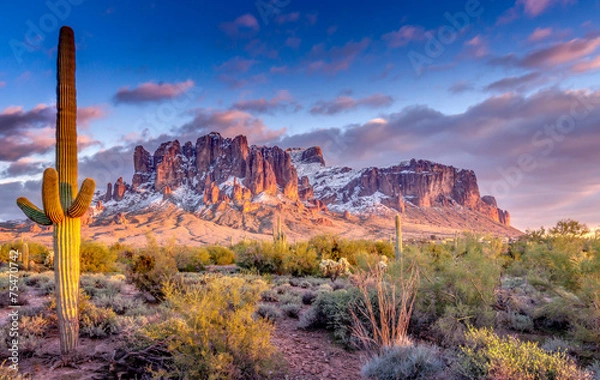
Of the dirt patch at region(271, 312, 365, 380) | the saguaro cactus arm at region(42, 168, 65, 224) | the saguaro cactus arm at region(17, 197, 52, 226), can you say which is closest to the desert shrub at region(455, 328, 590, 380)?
the dirt patch at region(271, 312, 365, 380)

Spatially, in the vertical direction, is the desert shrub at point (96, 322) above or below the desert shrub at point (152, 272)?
below

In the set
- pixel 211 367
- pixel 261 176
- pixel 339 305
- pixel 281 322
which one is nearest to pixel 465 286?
pixel 339 305

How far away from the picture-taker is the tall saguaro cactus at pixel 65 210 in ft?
19.3

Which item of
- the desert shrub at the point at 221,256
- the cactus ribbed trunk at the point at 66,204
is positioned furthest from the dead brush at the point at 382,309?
the desert shrub at the point at 221,256

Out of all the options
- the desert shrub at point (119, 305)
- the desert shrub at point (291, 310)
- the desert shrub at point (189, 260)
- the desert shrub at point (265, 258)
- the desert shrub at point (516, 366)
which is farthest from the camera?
the desert shrub at point (265, 258)

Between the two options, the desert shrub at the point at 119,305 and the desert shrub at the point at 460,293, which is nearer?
A: the desert shrub at the point at 460,293

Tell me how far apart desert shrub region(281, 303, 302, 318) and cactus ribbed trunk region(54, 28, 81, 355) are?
4.70 meters

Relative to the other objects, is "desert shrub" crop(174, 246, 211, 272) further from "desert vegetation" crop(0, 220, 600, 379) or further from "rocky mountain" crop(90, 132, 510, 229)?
"rocky mountain" crop(90, 132, 510, 229)

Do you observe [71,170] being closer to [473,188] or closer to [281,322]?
[281,322]

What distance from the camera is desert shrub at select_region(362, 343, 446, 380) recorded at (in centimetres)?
483

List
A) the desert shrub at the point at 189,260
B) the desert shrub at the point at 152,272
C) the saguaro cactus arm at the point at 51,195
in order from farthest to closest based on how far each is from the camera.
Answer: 1. the desert shrub at the point at 189,260
2. the desert shrub at the point at 152,272
3. the saguaro cactus arm at the point at 51,195

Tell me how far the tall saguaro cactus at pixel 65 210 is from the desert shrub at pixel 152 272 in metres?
4.29

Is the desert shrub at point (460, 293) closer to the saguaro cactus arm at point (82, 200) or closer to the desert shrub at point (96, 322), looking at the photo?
the desert shrub at point (96, 322)

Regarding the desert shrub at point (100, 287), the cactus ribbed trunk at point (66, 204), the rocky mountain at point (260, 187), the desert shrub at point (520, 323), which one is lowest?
the desert shrub at point (520, 323)
